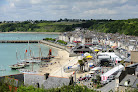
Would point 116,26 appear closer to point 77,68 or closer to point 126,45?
point 126,45

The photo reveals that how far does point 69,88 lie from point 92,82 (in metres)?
8.78

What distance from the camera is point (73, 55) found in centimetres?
4791

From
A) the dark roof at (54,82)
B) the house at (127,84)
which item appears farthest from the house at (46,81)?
the house at (127,84)

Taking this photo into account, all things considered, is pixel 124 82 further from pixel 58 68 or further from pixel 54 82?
Answer: pixel 58 68

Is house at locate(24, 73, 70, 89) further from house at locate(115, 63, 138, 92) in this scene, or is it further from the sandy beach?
the sandy beach

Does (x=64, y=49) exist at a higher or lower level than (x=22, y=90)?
lower

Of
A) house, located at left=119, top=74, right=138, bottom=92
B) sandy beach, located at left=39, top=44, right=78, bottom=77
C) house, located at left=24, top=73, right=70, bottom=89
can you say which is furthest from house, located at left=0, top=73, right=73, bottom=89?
sandy beach, located at left=39, top=44, right=78, bottom=77

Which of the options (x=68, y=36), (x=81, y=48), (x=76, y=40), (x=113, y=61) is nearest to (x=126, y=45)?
(x=81, y=48)

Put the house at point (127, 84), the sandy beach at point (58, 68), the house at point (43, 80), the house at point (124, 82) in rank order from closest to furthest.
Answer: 1. the house at point (127, 84)
2. the house at point (124, 82)
3. the house at point (43, 80)
4. the sandy beach at point (58, 68)

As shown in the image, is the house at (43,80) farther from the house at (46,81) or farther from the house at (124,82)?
the house at (124,82)

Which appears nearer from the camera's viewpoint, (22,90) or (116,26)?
(22,90)

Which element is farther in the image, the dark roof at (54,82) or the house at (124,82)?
the dark roof at (54,82)

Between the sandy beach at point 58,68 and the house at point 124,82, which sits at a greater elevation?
the house at point 124,82

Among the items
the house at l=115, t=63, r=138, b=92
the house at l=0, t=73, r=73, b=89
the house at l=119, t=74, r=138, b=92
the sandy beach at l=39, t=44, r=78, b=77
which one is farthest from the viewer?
the sandy beach at l=39, t=44, r=78, b=77
